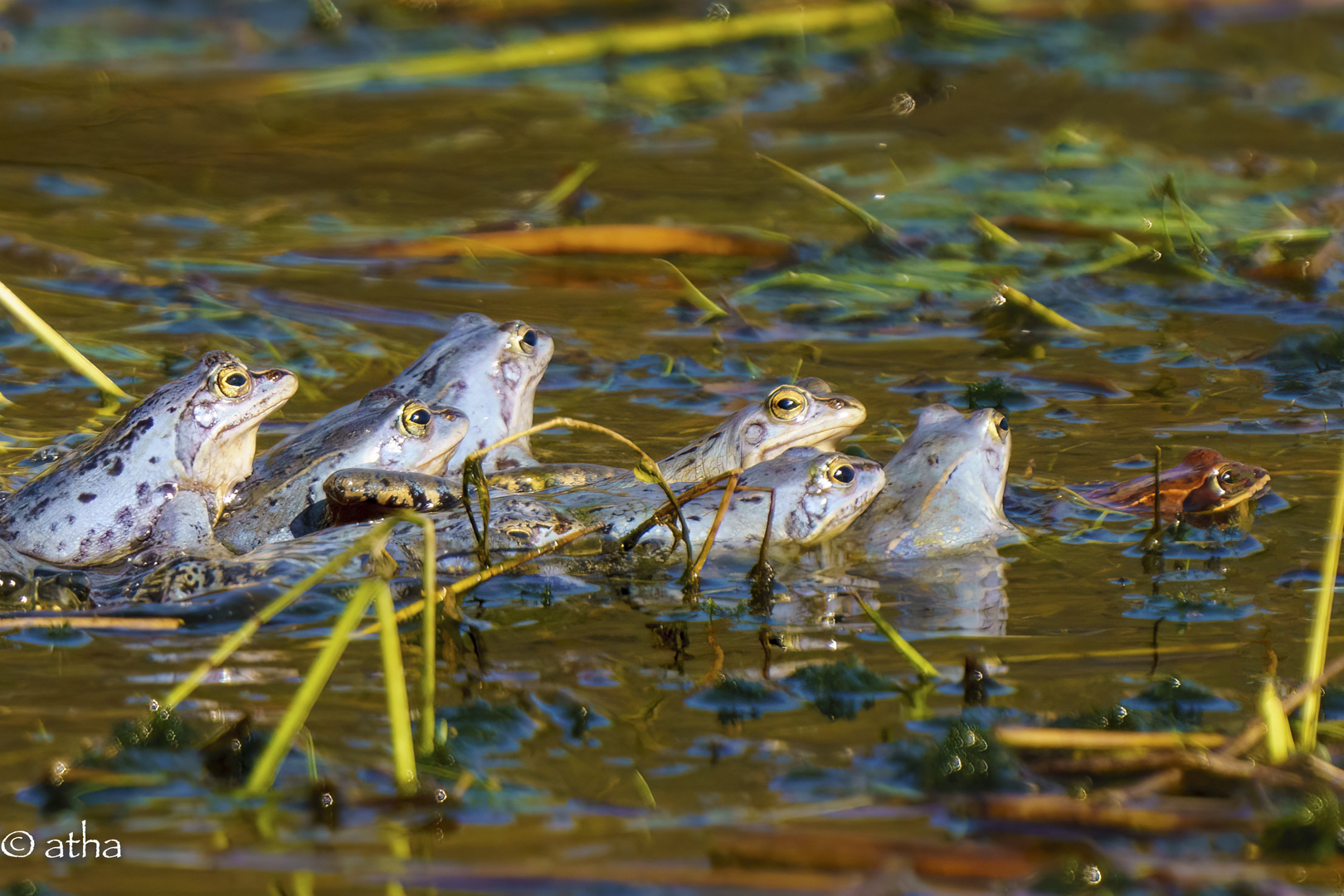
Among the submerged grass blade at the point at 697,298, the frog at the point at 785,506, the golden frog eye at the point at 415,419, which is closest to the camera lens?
the frog at the point at 785,506

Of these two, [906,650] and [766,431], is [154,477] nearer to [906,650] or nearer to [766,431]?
[766,431]

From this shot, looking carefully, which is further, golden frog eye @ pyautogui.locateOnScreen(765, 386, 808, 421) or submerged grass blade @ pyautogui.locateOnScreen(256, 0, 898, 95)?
submerged grass blade @ pyautogui.locateOnScreen(256, 0, 898, 95)

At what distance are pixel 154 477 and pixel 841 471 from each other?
8.12 feet

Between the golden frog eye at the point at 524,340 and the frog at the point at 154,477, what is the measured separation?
0.91 meters

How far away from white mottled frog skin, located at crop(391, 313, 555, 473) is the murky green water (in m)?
0.41

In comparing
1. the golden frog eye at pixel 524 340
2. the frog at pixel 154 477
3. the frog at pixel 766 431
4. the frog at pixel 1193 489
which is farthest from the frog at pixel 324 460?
the frog at pixel 1193 489

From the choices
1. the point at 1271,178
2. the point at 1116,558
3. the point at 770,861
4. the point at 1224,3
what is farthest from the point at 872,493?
the point at 1224,3

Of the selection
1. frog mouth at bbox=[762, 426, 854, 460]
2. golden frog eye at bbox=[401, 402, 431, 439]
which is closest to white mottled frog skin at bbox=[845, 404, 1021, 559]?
frog mouth at bbox=[762, 426, 854, 460]

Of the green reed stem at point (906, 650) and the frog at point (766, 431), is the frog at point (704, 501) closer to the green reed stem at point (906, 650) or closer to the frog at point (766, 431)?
the frog at point (766, 431)

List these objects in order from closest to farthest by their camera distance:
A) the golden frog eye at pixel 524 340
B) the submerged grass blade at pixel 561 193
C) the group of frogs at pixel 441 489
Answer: the group of frogs at pixel 441 489 < the golden frog eye at pixel 524 340 < the submerged grass blade at pixel 561 193

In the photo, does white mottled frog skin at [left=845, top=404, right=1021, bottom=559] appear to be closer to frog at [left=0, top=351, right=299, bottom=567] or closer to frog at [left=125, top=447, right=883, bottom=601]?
frog at [left=125, top=447, right=883, bottom=601]

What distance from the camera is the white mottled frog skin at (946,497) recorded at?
5.19 metres

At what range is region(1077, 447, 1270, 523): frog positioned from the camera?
17.6 feet

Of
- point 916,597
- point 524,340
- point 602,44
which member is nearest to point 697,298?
point 524,340
